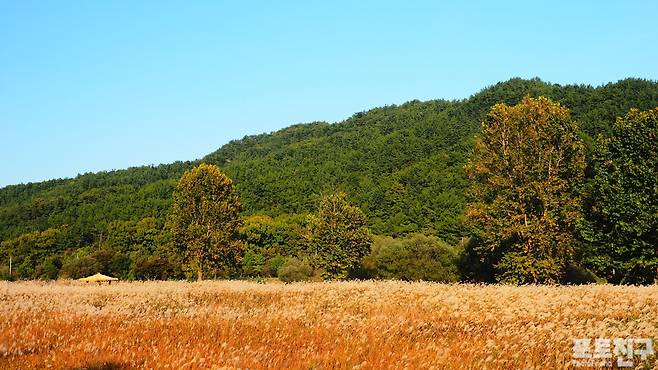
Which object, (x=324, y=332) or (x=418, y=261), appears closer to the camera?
(x=324, y=332)

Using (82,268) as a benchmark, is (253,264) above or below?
below

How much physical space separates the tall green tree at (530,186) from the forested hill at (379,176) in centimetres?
5874

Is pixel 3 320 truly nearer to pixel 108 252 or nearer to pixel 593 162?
pixel 593 162

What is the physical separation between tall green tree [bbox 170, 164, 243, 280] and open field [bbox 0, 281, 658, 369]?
94.0 ft

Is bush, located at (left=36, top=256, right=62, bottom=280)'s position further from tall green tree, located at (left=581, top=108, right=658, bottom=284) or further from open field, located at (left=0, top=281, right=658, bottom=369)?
open field, located at (left=0, top=281, right=658, bottom=369)

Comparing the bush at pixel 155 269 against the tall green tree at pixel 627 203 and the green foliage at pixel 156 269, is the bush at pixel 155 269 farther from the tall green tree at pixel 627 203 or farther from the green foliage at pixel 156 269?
the tall green tree at pixel 627 203

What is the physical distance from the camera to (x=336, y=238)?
46.9 meters

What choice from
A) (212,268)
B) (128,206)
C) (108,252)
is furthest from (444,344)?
(128,206)

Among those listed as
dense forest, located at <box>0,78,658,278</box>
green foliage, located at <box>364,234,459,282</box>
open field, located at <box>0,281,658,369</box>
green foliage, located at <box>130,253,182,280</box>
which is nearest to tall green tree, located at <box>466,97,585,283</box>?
open field, located at <box>0,281,658,369</box>

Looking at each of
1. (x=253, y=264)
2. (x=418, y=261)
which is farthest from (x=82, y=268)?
(x=418, y=261)

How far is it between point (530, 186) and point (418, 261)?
27.7m

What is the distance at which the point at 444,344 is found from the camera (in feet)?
24.1

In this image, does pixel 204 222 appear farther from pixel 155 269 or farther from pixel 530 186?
pixel 155 269

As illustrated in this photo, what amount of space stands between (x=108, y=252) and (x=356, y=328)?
293ft
